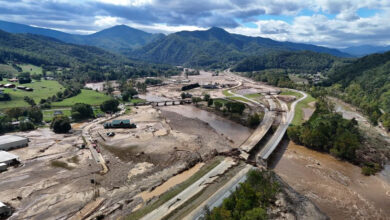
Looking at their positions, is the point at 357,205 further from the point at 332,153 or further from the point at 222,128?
the point at 222,128

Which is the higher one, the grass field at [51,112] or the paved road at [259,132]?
the paved road at [259,132]

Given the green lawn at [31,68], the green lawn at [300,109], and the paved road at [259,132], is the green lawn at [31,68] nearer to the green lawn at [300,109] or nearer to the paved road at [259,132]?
the paved road at [259,132]

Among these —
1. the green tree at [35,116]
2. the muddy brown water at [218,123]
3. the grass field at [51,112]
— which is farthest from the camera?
the grass field at [51,112]

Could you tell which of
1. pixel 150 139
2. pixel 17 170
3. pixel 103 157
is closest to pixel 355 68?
pixel 150 139

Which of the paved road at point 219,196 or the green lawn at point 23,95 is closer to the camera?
the paved road at point 219,196

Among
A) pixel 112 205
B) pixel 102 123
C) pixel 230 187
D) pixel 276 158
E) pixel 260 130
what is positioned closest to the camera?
pixel 112 205

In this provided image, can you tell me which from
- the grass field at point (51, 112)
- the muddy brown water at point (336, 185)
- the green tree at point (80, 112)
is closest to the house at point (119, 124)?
the green tree at point (80, 112)

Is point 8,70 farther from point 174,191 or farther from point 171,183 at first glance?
point 174,191
